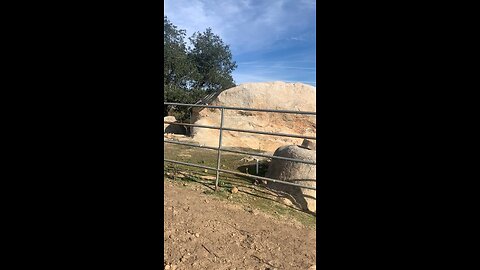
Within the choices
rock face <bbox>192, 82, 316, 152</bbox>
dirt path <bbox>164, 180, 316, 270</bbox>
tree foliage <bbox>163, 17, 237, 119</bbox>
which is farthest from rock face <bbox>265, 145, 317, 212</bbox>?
tree foliage <bbox>163, 17, 237, 119</bbox>

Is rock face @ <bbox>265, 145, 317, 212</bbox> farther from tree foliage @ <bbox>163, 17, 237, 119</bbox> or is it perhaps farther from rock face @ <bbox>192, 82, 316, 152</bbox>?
tree foliage @ <bbox>163, 17, 237, 119</bbox>

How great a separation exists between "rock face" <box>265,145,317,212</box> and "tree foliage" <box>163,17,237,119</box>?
795 cm

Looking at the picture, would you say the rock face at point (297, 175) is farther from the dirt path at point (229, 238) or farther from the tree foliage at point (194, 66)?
the tree foliage at point (194, 66)

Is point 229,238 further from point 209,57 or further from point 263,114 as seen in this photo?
point 209,57

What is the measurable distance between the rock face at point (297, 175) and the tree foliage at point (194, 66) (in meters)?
7.95

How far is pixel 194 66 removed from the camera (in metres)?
13.1

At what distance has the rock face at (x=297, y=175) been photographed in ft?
11.3

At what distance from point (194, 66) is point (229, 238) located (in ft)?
38.0

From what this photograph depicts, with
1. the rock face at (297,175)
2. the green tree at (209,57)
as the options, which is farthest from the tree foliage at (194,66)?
the rock face at (297,175)

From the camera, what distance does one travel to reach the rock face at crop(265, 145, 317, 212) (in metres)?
3.43
